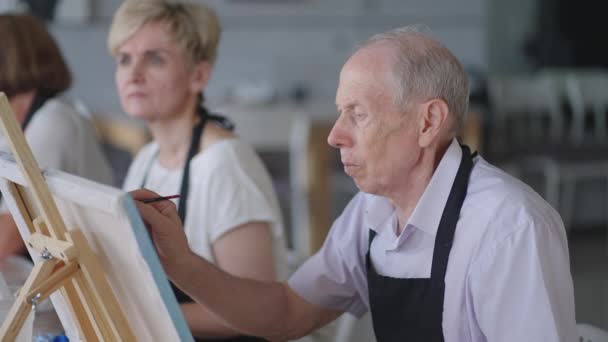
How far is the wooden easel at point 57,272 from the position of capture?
1135 mm

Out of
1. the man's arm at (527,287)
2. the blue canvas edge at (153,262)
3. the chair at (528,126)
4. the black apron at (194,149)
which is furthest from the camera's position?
the chair at (528,126)

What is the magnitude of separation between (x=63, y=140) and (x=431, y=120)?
4.68ft

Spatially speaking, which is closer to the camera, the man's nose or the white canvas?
the white canvas

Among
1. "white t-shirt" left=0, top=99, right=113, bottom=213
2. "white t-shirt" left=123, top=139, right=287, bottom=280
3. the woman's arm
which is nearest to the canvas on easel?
the woman's arm

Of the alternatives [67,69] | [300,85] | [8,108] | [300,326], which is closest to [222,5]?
[300,85]

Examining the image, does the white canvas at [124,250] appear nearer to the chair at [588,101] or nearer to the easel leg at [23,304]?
the easel leg at [23,304]

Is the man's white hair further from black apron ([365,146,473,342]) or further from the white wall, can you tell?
the white wall

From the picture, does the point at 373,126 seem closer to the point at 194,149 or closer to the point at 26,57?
the point at 194,149

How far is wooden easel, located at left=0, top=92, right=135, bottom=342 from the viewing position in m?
1.13

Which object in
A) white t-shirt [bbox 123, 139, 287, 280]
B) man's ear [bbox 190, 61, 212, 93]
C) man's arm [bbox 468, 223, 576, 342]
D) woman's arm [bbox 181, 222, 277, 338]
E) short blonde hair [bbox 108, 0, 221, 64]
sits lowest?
woman's arm [bbox 181, 222, 277, 338]

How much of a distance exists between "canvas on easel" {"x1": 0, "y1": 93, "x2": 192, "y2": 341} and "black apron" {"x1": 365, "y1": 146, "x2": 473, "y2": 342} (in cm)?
50

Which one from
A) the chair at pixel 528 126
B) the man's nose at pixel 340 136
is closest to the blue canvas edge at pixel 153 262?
the man's nose at pixel 340 136

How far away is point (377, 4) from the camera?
6.17m

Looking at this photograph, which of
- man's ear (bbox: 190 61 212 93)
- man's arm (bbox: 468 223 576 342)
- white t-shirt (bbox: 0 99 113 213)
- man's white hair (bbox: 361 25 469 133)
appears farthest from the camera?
white t-shirt (bbox: 0 99 113 213)
